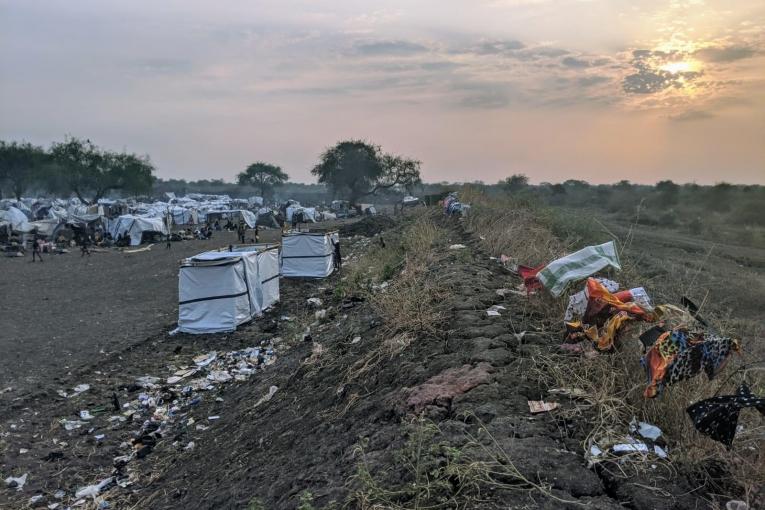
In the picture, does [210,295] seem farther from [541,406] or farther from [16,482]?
[541,406]

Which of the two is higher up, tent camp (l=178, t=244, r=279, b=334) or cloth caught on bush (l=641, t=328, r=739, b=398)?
cloth caught on bush (l=641, t=328, r=739, b=398)

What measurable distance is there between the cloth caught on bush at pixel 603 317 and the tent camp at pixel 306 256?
1121 centimetres

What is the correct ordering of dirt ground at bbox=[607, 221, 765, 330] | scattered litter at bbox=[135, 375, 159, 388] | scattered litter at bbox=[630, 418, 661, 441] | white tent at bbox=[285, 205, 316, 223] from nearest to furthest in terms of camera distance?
scattered litter at bbox=[630, 418, 661, 441] → scattered litter at bbox=[135, 375, 159, 388] → dirt ground at bbox=[607, 221, 765, 330] → white tent at bbox=[285, 205, 316, 223]

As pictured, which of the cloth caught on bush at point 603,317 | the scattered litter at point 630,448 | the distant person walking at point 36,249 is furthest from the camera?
the distant person walking at point 36,249

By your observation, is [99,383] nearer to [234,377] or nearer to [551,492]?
[234,377]

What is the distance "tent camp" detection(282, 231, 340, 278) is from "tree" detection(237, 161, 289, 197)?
6113 centimetres

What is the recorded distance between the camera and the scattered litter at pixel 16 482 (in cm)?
445

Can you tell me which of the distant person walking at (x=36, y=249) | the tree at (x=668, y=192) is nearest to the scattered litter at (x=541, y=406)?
the distant person walking at (x=36, y=249)

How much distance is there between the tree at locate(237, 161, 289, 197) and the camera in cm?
7250

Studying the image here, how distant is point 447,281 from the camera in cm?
608

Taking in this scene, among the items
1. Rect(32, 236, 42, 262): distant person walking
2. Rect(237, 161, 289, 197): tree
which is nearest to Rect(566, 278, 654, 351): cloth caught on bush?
Rect(32, 236, 42, 262): distant person walking

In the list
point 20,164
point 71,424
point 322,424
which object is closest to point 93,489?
point 71,424

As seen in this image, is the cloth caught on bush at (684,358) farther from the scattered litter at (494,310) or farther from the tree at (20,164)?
the tree at (20,164)

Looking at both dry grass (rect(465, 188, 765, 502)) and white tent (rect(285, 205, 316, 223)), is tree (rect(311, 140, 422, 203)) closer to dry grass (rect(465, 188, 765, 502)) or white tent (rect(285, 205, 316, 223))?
white tent (rect(285, 205, 316, 223))
